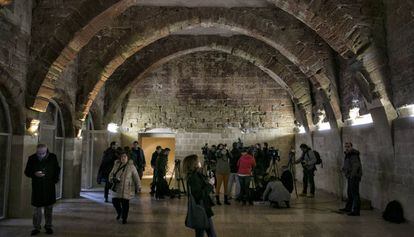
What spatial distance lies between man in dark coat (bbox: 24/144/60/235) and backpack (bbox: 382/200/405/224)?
5.59 m

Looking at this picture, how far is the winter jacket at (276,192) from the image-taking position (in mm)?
7254

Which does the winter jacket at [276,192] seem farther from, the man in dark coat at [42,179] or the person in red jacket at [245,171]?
the man in dark coat at [42,179]

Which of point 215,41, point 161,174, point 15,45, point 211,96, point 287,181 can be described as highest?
point 215,41

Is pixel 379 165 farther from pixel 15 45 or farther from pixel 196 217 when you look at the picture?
pixel 15 45

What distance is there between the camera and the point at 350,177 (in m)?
6.50

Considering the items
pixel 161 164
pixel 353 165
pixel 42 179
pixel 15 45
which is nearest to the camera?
pixel 42 179

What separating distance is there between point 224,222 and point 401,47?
4.34 metres

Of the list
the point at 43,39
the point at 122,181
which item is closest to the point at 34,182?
the point at 122,181

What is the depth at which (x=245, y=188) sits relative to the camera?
765 cm

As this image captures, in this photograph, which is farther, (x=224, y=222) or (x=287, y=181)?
(x=287, y=181)

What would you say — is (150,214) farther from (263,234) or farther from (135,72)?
(135,72)

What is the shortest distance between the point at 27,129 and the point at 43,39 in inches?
66.0

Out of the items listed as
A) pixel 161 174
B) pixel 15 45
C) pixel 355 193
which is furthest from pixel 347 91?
pixel 15 45

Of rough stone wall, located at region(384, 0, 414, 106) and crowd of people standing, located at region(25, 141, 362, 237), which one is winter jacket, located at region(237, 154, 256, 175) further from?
rough stone wall, located at region(384, 0, 414, 106)
